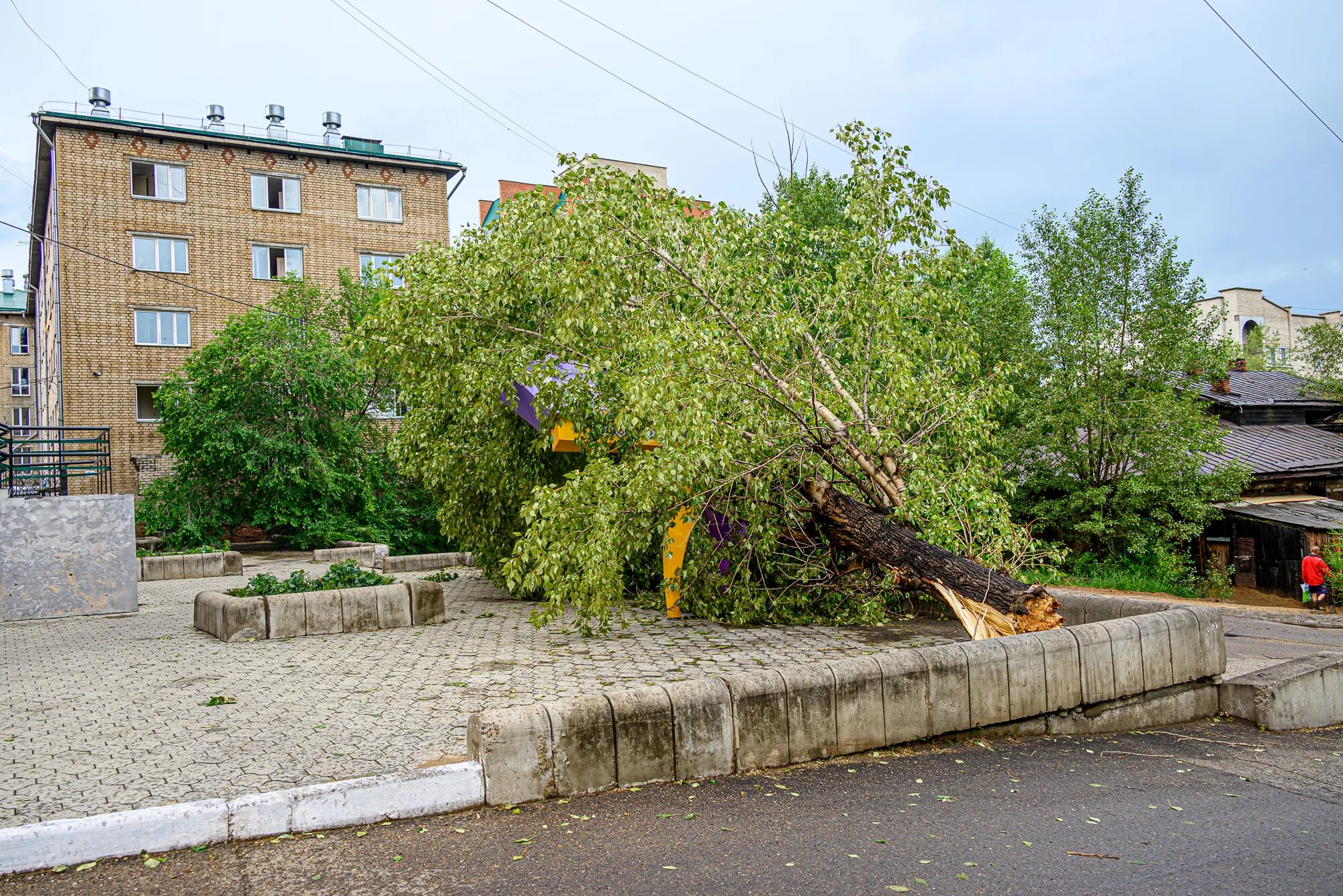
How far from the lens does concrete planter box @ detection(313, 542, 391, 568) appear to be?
19906mm

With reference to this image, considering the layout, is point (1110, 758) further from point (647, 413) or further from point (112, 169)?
point (112, 169)

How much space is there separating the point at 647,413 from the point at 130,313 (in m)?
27.2

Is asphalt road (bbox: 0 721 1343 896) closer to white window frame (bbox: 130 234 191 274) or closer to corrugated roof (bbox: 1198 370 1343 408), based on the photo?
corrugated roof (bbox: 1198 370 1343 408)

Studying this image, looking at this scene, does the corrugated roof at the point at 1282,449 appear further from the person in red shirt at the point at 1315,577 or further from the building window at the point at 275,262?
the building window at the point at 275,262

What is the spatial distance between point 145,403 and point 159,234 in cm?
550

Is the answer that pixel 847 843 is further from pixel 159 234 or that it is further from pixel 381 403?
pixel 159 234

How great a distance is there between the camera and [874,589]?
1043 centimetres

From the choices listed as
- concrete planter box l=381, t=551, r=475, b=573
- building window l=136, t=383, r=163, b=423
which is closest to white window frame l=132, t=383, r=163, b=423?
building window l=136, t=383, r=163, b=423

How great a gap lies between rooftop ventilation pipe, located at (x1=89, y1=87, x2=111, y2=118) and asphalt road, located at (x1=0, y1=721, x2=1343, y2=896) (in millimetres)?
31995

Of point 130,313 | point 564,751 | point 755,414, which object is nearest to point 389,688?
point 564,751

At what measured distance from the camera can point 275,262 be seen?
31.4 meters

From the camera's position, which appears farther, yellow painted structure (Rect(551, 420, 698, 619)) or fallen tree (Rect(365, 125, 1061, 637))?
yellow painted structure (Rect(551, 420, 698, 619))

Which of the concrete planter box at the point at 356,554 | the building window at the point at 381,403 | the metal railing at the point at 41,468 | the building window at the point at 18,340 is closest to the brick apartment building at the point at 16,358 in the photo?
the building window at the point at 18,340

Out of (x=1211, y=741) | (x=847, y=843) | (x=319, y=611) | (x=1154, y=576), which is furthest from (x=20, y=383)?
(x=1211, y=741)
